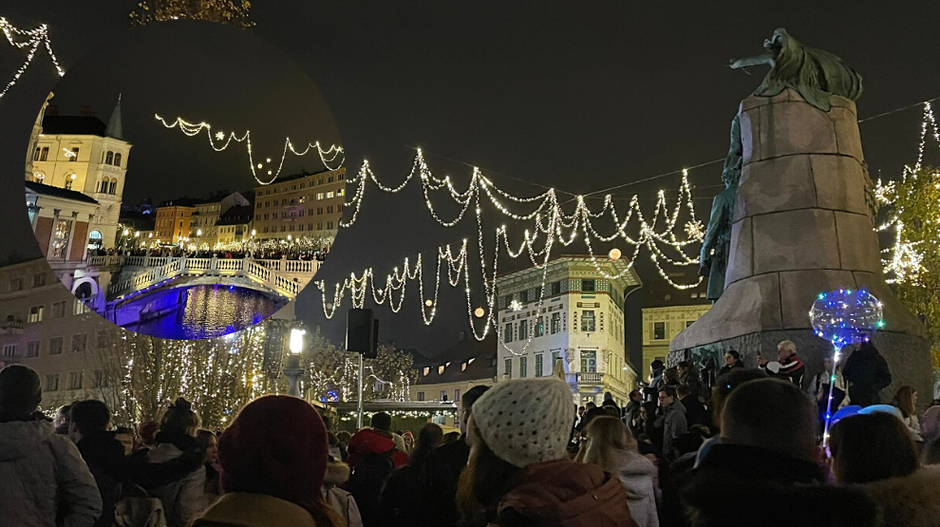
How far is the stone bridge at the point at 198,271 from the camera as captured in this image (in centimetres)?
450

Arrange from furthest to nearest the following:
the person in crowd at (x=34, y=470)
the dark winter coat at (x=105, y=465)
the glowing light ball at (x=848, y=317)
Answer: the glowing light ball at (x=848, y=317) < the dark winter coat at (x=105, y=465) < the person in crowd at (x=34, y=470)

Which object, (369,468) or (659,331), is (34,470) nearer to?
(369,468)

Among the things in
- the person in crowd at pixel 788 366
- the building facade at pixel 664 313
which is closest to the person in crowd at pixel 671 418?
the person in crowd at pixel 788 366

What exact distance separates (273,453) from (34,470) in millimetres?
2512

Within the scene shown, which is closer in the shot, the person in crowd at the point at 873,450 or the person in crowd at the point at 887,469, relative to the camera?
the person in crowd at the point at 887,469

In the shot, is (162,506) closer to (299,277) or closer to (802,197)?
(299,277)

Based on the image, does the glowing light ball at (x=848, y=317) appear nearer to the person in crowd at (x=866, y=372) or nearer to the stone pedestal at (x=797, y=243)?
the person in crowd at (x=866, y=372)

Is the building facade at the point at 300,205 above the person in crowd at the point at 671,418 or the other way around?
above

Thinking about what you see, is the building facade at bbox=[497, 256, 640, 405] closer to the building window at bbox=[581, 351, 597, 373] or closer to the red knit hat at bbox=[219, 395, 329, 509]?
the building window at bbox=[581, 351, 597, 373]

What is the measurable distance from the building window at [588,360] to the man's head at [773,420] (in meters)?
60.2

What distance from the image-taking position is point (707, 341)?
40.5 feet

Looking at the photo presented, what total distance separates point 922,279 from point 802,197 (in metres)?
19.2

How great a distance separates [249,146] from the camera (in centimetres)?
484

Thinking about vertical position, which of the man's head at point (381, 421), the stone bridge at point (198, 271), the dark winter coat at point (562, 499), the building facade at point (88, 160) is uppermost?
the building facade at point (88, 160)
